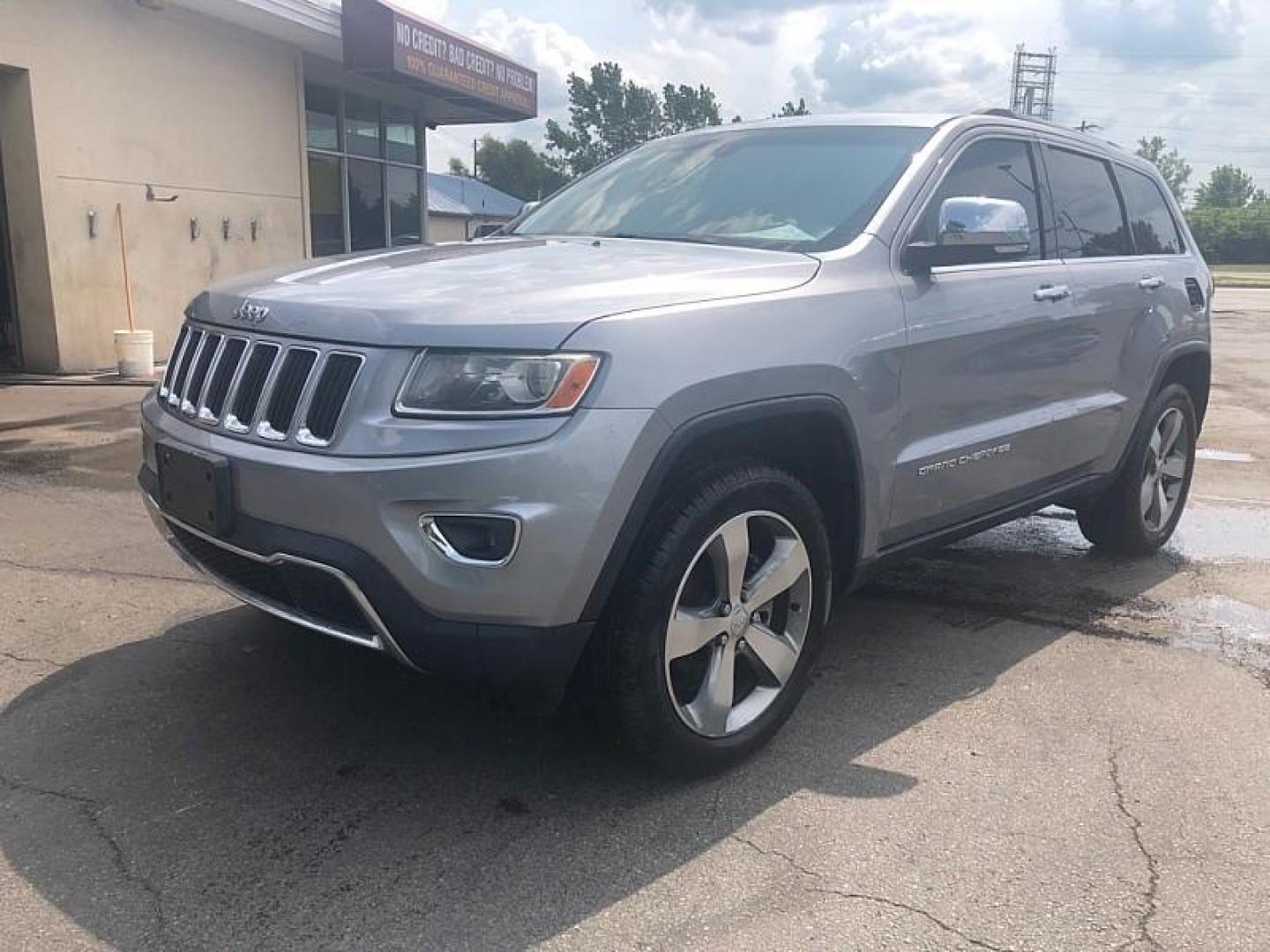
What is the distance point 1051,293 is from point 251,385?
2.85 m

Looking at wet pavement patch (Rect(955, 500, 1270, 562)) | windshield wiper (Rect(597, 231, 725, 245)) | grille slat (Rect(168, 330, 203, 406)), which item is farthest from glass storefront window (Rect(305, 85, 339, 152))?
grille slat (Rect(168, 330, 203, 406))

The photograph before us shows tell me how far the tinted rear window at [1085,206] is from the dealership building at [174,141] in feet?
25.1

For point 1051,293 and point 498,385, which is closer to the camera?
point 498,385

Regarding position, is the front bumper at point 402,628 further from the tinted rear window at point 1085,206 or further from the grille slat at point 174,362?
the tinted rear window at point 1085,206

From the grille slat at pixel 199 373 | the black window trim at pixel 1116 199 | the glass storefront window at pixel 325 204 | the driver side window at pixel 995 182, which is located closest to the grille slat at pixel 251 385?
the grille slat at pixel 199 373

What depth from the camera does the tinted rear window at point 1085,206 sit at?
4.59 meters

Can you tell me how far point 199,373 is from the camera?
3.23 metres

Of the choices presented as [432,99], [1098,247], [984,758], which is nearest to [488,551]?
[984,758]

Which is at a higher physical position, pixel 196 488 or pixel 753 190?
pixel 753 190

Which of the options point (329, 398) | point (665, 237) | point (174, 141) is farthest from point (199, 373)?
point (174, 141)

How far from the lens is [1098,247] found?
479 cm

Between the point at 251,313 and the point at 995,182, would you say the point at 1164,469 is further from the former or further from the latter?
the point at 251,313

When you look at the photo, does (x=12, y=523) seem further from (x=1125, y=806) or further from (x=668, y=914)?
(x=1125, y=806)

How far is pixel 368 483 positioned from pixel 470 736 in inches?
44.2
